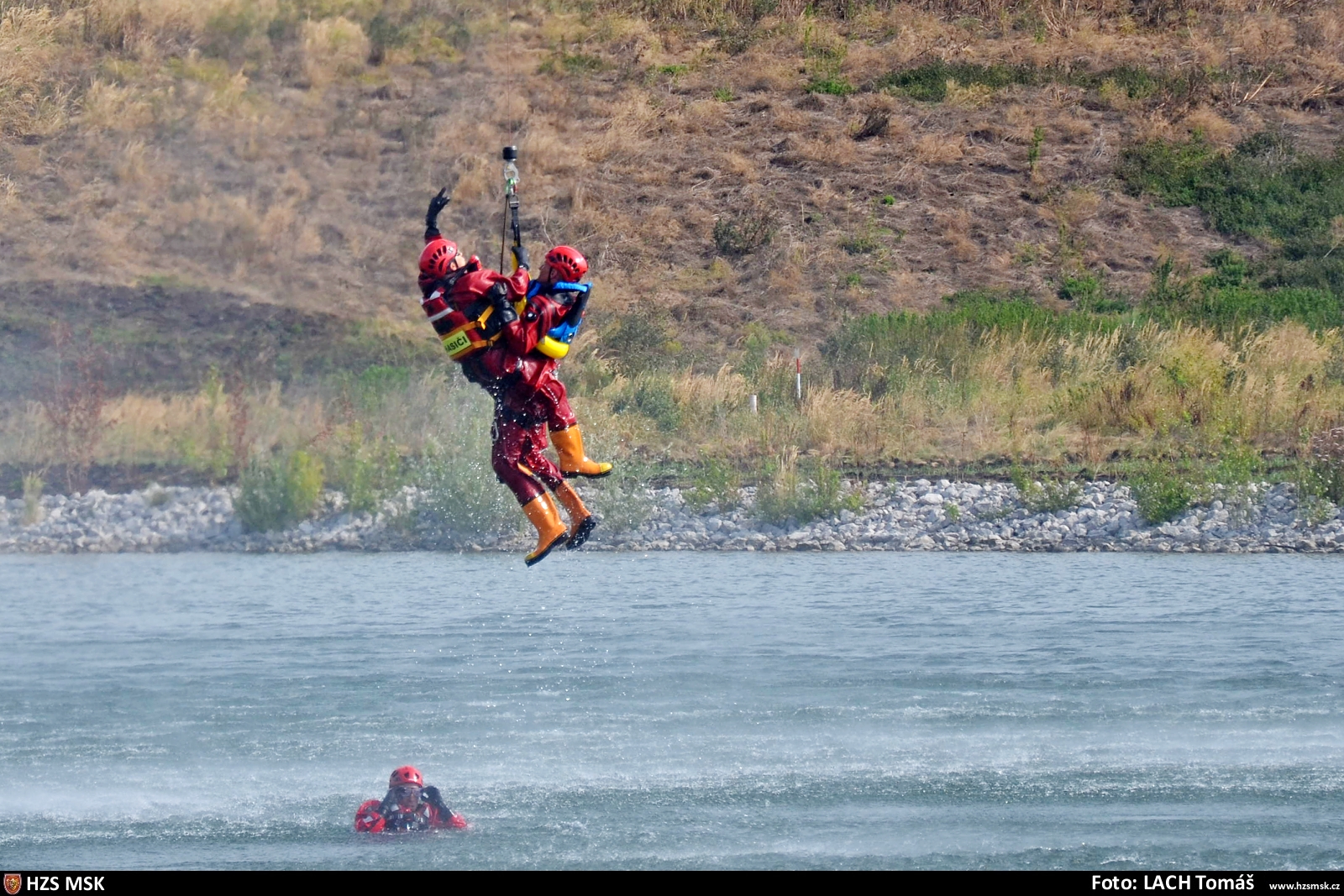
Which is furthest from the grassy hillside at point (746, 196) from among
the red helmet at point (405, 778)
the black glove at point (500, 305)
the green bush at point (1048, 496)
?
the black glove at point (500, 305)

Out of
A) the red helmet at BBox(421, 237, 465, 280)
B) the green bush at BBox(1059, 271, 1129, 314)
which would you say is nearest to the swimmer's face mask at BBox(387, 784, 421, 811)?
the red helmet at BBox(421, 237, 465, 280)

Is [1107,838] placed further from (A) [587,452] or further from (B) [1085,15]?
(B) [1085,15]

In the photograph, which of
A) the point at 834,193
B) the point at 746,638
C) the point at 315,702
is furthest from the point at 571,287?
the point at 834,193

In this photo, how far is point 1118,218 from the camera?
139 feet

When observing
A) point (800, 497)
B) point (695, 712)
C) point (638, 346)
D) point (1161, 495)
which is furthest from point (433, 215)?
point (638, 346)

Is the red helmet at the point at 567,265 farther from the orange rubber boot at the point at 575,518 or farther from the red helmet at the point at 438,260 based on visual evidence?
the orange rubber boot at the point at 575,518

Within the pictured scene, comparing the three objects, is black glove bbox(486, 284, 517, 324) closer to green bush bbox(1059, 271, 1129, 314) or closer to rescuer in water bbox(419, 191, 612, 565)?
rescuer in water bbox(419, 191, 612, 565)

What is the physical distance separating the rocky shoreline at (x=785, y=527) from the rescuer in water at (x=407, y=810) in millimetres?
12845

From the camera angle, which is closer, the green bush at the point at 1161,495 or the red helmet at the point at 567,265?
the red helmet at the point at 567,265

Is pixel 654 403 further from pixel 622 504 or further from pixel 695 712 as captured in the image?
pixel 695 712

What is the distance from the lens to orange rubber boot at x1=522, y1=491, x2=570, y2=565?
13297mm

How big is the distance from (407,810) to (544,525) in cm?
254

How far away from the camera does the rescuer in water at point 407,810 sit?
1416 cm

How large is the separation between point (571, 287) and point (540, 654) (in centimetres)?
819
